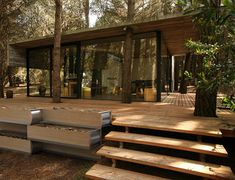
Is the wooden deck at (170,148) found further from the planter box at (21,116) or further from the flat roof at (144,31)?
the flat roof at (144,31)

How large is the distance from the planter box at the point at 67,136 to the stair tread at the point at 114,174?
72 cm

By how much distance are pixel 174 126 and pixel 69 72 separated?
606 cm

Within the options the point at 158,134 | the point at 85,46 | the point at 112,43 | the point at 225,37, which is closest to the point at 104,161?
the point at 158,134

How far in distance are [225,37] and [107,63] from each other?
5.65 metres

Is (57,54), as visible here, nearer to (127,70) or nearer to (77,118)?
(127,70)

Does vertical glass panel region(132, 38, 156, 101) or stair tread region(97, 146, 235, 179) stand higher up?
vertical glass panel region(132, 38, 156, 101)

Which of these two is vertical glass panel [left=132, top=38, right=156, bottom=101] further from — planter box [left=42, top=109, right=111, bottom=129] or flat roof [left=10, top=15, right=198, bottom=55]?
planter box [left=42, top=109, right=111, bottom=129]

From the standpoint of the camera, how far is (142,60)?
7469 millimetres

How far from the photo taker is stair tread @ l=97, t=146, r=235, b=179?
2742 mm

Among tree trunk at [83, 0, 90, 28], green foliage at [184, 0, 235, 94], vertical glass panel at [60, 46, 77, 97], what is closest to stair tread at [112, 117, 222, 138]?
green foliage at [184, 0, 235, 94]

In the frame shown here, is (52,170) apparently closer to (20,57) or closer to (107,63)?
(107,63)

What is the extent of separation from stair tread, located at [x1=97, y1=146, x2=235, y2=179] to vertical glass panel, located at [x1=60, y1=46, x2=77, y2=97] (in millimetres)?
5531

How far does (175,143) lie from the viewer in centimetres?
332

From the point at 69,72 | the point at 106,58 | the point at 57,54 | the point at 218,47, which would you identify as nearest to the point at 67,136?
the point at 218,47
